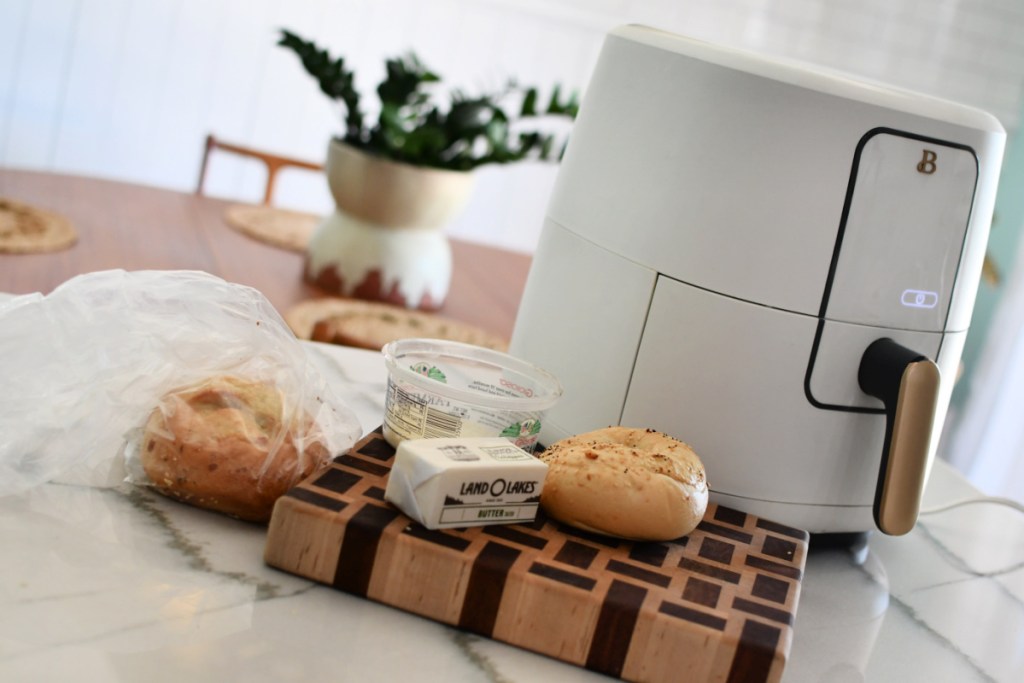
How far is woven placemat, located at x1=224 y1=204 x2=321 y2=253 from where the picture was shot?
2.04 m

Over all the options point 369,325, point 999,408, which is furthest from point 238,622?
point 999,408

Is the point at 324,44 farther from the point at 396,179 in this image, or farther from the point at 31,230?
the point at 31,230

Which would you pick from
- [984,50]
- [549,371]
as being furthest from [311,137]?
[549,371]

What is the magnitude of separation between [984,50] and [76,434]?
391cm

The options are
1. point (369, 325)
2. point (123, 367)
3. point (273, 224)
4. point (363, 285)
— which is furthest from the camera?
point (273, 224)

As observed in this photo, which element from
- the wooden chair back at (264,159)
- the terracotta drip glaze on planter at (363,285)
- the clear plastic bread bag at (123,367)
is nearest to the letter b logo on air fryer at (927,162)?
the clear plastic bread bag at (123,367)

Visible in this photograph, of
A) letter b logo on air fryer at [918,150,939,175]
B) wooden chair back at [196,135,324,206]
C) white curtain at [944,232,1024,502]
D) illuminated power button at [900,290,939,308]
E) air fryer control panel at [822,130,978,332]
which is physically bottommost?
white curtain at [944,232,1024,502]

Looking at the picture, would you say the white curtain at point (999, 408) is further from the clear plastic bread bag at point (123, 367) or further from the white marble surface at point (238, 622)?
the clear plastic bread bag at point (123, 367)

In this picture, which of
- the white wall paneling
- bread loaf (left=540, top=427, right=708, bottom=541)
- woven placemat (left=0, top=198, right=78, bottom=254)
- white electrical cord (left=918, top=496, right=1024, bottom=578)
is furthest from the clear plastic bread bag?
the white wall paneling

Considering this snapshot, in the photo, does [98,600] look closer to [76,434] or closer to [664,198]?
[76,434]

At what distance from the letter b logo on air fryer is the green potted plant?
1.19 meters

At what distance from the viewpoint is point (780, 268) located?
668 millimetres

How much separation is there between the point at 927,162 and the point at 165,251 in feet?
4.47

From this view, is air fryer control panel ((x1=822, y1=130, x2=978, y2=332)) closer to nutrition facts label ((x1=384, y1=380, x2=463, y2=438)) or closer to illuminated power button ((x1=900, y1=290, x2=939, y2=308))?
illuminated power button ((x1=900, y1=290, x2=939, y2=308))
